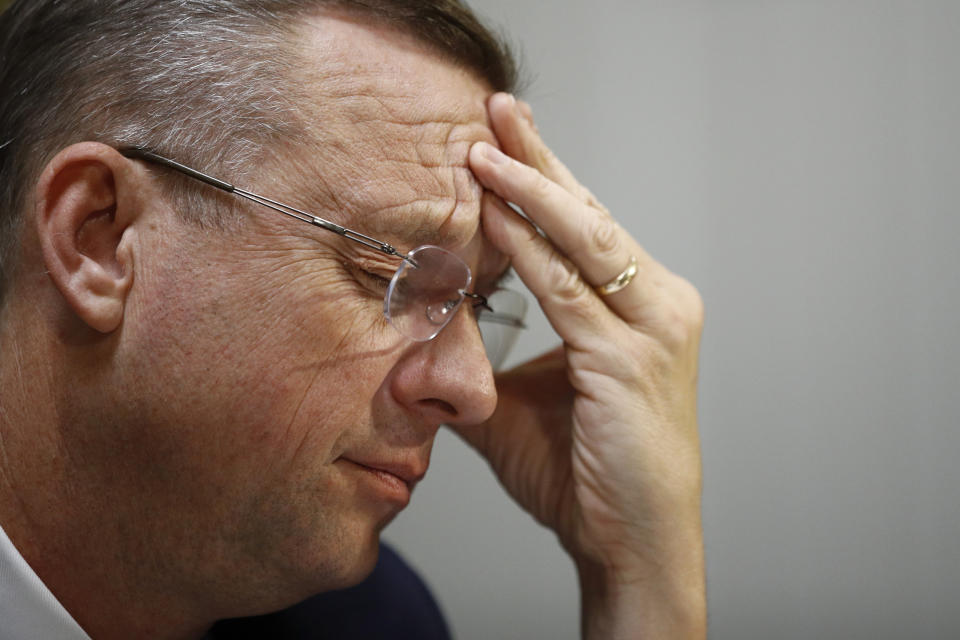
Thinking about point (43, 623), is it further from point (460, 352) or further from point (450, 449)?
point (450, 449)

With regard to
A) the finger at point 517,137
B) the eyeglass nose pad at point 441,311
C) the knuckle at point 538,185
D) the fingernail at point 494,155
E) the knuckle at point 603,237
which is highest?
the finger at point 517,137

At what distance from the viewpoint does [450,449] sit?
2.17m

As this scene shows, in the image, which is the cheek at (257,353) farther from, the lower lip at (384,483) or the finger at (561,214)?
the finger at (561,214)

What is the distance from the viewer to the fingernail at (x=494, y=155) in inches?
46.9

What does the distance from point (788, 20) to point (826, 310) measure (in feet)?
2.55

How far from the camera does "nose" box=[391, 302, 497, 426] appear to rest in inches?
43.8

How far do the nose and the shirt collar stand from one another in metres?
0.55

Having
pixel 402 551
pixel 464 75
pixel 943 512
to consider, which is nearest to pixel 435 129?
pixel 464 75

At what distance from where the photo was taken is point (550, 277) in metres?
1.27

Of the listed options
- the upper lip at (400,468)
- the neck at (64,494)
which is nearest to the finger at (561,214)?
the upper lip at (400,468)

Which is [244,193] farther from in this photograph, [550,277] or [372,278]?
[550,277]

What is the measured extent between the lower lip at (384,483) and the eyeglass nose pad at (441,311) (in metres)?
0.24

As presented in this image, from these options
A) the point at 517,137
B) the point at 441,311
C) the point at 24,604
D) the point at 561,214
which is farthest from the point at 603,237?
the point at 24,604

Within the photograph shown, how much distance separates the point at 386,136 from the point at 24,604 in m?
0.82
